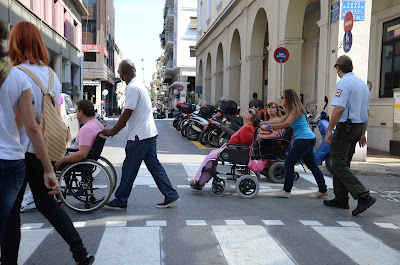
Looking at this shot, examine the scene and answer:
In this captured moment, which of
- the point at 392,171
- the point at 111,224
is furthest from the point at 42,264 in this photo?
the point at 392,171

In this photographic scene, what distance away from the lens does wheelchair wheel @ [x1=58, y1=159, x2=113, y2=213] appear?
5.28 metres

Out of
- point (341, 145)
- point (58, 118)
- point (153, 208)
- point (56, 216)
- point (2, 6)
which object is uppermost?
point (2, 6)

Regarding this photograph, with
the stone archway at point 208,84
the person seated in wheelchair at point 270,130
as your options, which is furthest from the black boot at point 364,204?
the stone archway at point 208,84

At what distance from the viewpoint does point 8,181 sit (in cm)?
256

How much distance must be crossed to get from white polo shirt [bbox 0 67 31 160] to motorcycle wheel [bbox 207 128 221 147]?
11854 millimetres

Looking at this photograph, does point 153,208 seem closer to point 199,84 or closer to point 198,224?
point 198,224

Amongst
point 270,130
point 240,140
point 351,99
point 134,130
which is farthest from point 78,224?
point 270,130

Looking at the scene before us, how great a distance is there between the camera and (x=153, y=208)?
5605 mm

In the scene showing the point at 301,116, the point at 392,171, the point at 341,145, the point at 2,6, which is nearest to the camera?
the point at 341,145

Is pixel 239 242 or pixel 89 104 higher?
pixel 89 104

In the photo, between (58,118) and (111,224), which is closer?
(58,118)

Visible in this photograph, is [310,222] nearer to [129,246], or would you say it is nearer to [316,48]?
[129,246]

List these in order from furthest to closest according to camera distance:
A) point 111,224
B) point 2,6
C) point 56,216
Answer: point 2,6
point 111,224
point 56,216

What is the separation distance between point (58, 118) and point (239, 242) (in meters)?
2.12
